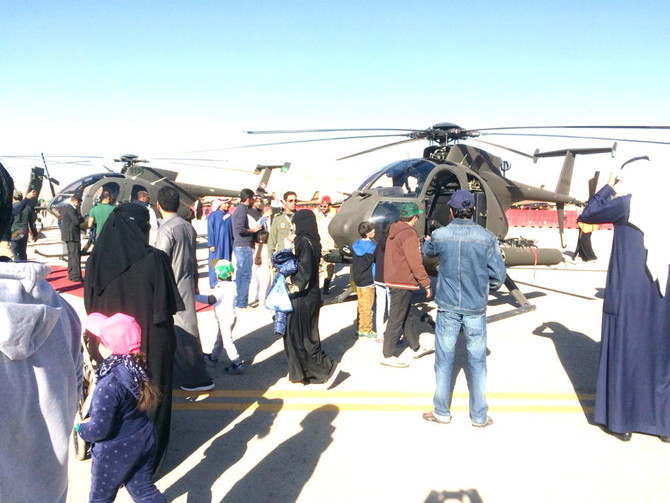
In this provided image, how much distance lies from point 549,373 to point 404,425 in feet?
7.15

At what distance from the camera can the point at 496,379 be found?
17.1 feet

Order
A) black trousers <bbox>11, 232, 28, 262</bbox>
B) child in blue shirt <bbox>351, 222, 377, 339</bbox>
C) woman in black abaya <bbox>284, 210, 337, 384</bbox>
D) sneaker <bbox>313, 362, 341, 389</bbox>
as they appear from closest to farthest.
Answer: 1. woman in black abaya <bbox>284, 210, 337, 384</bbox>
2. sneaker <bbox>313, 362, 341, 389</bbox>
3. child in blue shirt <bbox>351, 222, 377, 339</bbox>
4. black trousers <bbox>11, 232, 28, 262</bbox>

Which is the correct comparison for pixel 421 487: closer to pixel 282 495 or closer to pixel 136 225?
pixel 282 495

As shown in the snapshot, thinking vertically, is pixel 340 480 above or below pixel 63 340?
below

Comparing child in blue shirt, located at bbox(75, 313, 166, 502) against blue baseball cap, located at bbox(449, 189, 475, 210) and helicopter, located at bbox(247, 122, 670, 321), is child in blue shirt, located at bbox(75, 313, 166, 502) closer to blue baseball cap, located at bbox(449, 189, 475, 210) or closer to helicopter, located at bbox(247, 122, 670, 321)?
blue baseball cap, located at bbox(449, 189, 475, 210)

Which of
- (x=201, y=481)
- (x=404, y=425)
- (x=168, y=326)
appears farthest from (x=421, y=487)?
(x=168, y=326)

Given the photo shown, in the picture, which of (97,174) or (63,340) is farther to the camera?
(97,174)

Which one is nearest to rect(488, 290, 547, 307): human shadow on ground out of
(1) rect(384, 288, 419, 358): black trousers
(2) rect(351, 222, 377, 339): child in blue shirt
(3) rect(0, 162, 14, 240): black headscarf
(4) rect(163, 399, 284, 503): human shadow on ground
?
(2) rect(351, 222, 377, 339): child in blue shirt

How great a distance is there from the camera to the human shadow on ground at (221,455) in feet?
10.4

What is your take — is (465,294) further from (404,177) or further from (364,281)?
(404,177)

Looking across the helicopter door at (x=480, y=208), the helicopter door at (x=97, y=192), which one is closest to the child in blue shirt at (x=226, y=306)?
the helicopter door at (x=480, y=208)

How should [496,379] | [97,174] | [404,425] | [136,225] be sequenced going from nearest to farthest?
[136,225]
[404,425]
[496,379]
[97,174]

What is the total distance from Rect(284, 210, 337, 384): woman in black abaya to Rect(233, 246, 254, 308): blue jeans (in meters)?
3.39

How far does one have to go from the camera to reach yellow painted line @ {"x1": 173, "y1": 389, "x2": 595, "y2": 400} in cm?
471
